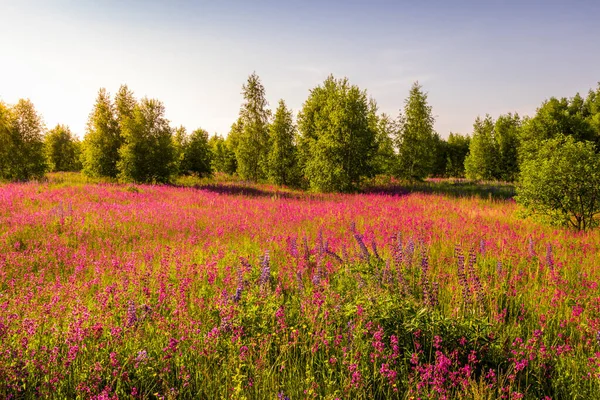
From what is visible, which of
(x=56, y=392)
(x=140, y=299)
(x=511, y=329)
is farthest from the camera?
(x=140, y=299)

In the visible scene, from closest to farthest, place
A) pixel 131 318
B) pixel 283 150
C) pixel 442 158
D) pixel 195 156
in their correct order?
pixel 131 318
pixel 283 150
pixel 195 156
pixel 442 158

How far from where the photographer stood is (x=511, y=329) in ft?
11.8

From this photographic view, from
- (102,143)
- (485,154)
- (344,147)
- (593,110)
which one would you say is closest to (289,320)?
(344,147)

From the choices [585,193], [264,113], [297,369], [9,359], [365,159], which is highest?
[264,113]

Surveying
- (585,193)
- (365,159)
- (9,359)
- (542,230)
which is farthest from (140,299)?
(365,159)

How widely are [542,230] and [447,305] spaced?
21.9ft

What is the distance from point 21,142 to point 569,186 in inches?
1205

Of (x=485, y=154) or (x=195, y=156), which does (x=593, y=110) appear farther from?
(x=195, y=156)

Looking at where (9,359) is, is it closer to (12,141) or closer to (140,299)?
(140,299)

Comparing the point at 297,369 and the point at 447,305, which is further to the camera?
the point at 447,305

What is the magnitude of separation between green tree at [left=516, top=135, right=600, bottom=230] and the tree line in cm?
223

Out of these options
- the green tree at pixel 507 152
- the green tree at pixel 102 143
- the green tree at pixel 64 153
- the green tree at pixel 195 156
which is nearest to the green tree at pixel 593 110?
the green tree at pixel 507 152

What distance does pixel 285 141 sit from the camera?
2683 cm

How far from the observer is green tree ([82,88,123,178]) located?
23.4 metres
